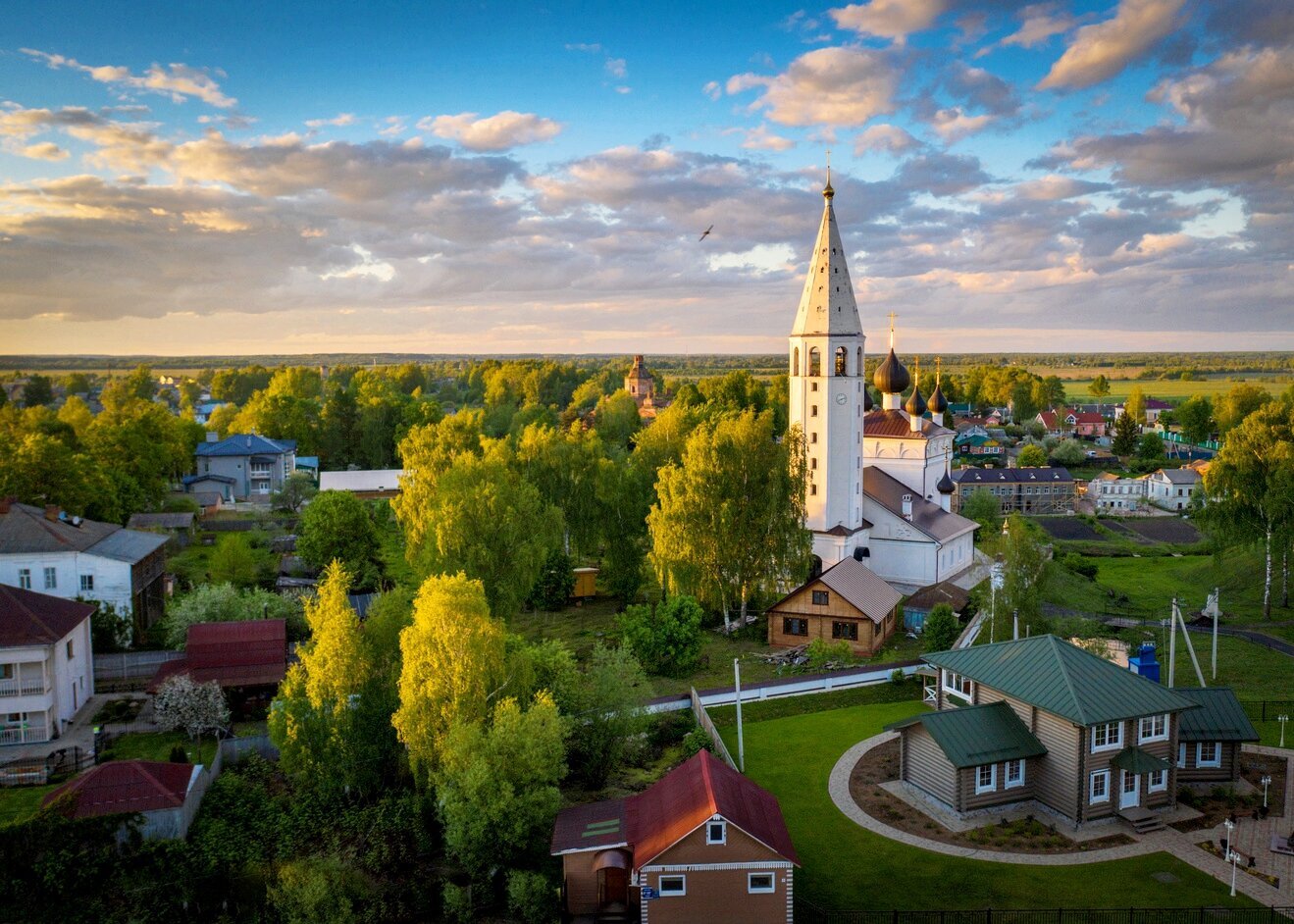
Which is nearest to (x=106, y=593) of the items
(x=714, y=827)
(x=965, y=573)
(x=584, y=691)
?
(x=584, y=691)

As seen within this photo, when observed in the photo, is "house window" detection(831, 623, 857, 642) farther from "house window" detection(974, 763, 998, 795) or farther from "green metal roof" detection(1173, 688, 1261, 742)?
"house window" detection(974, 763, 998, 795)

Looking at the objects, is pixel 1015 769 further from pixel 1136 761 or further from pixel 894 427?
pixel 894 427

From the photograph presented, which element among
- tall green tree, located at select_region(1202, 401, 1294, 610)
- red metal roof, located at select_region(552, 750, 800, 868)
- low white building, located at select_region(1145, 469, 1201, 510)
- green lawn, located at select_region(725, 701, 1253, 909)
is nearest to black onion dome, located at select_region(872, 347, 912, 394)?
tall green tree, located at select_region(1202, 401, 1294, 610)

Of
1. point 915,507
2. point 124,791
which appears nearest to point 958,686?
point 124,791

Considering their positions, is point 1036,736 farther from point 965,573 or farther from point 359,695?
point 965,573

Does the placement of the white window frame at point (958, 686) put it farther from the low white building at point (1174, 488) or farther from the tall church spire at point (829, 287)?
the low white building at point (1174, 488)
